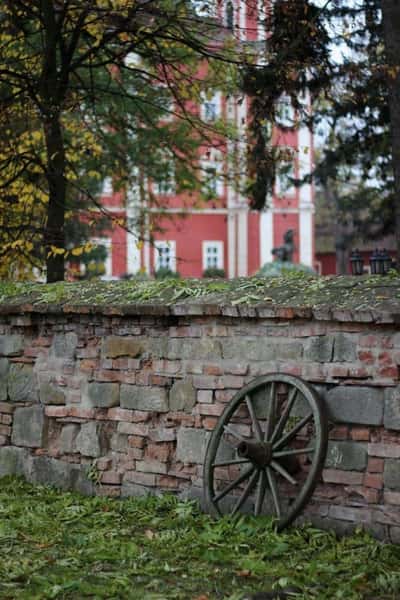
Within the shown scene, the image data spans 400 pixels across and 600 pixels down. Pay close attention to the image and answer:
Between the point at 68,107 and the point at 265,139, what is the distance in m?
2.32

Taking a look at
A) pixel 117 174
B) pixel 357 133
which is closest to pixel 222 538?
pixel 117 174

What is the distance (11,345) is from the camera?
269 inches

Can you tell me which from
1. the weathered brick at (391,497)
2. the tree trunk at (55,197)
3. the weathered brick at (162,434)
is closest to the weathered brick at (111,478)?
the weathered brick at (162,434)

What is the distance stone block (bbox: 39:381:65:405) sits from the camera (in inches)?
254

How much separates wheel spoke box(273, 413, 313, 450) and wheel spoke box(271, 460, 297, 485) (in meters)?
0.09

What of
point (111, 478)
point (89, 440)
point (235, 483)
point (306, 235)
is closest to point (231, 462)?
point (235, 483)

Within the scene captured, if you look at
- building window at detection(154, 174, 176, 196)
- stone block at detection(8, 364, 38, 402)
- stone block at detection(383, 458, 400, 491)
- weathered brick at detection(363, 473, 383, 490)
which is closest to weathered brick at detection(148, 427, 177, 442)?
stone block at detection(8, 364, 38, 402)

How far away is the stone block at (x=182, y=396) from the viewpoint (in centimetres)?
565

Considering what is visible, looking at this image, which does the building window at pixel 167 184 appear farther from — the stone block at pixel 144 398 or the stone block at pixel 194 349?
the stone block at pixel 194 349

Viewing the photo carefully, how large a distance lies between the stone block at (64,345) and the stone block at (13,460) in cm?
87

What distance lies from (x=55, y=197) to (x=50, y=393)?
332cm

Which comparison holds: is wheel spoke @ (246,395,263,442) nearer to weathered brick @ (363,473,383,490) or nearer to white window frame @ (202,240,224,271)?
weathered brick @ (363,473,383,490)

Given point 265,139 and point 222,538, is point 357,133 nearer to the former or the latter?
point 265,139

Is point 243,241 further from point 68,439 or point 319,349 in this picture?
point 319,349
